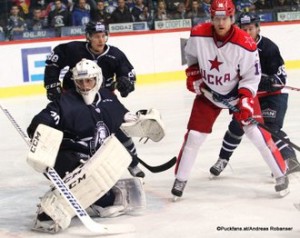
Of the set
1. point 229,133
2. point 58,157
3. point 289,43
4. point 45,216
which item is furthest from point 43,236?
point 289,43

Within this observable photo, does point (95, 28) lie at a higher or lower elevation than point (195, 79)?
higher

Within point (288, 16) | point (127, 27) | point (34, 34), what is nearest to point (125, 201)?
point (34, 34)

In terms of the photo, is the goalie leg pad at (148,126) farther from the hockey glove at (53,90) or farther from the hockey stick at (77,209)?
the hockey glove at (53,90)

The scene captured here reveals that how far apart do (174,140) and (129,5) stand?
416 cm

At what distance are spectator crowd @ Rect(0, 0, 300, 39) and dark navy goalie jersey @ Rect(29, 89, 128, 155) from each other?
5.01 meters

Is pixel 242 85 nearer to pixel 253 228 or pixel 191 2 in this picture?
pixel 253 228

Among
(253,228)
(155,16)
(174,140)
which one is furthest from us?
(155,16)

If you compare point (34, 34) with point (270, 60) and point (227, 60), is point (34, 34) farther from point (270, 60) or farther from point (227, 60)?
point (227, 60)

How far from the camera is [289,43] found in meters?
9.54

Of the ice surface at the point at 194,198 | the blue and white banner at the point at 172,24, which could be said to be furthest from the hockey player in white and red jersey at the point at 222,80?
the blue and white banner at the point at 172,24

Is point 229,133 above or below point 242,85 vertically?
below

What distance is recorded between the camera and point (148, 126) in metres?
3.61

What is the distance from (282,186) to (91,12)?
5630 millimetres

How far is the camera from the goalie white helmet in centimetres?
332
